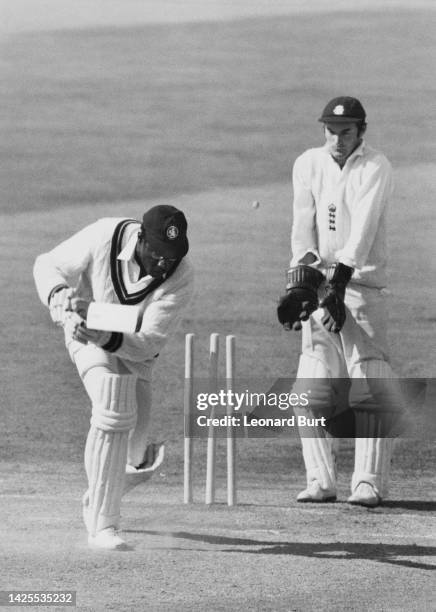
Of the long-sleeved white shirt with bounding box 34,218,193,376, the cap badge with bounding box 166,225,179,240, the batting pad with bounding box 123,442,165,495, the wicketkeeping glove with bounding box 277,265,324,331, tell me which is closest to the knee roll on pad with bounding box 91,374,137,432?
the long-sleeved white shirt with bounding box 34,218,193,376

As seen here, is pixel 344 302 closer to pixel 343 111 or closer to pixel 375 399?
pixel 375 399

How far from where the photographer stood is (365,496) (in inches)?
263

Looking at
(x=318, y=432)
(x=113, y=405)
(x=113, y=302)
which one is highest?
(x=113, y=302)

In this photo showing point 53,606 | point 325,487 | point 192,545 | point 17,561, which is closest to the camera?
point 53,606

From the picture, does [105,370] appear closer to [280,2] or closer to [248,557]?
[248,557]

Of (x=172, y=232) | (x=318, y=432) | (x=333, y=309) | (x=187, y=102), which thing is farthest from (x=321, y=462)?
(x=187, y=102)

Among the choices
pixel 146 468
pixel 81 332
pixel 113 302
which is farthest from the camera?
pixel 146 468

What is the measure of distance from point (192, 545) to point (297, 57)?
198 inches

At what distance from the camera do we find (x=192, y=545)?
5.82m

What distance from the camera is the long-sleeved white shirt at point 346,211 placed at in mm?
6668

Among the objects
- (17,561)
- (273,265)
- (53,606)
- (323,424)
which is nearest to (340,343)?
(323,424)

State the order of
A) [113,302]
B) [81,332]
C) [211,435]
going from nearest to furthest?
[81,332] < [113,302] < [211,435]

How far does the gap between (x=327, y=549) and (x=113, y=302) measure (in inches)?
47.4

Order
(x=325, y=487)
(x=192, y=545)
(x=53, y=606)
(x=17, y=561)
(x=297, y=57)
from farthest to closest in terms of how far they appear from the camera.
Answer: (x=297, y=57)
(x=325, y=487)
(x=192, y=545)
(x=17, y=561)
(x=53, y=606)
